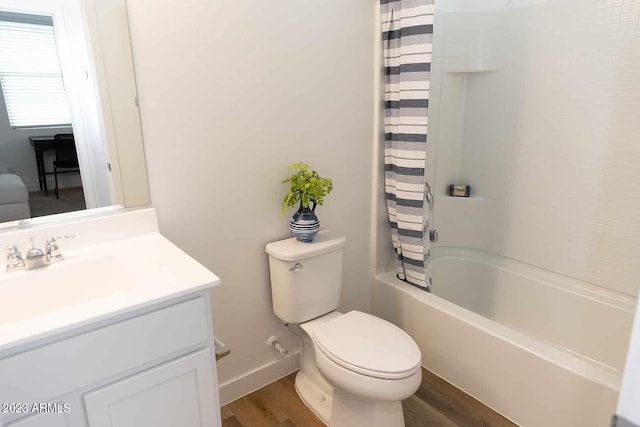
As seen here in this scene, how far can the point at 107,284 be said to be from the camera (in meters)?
1.34

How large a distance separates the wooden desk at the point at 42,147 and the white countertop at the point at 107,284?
234 mm

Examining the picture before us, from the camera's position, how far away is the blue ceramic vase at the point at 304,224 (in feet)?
5.96

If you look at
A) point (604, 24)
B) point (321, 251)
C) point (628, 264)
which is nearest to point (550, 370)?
point (628, 264)

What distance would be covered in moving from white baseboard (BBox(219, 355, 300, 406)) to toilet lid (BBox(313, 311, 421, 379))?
484mm

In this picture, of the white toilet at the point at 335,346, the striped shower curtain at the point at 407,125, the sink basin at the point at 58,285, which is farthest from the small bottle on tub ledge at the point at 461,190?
the sink basin at the point at 58,285

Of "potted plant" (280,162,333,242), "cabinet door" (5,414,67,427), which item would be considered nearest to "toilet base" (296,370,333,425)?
"potted plant" (280,162,333,242)

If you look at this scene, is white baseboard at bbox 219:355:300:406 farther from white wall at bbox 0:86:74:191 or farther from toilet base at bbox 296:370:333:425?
white wall at bbox 0:86:74:191

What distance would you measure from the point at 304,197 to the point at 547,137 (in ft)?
4.53

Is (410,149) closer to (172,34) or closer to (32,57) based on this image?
(172,34)

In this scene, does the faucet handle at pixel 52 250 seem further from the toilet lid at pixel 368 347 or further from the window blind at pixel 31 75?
the toilet lid at pixel 368 347

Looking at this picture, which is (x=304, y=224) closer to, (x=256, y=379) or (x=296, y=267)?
(x=296, y=267)

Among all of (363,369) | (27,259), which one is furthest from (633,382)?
(27,259)

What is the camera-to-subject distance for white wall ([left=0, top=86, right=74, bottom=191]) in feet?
4.22

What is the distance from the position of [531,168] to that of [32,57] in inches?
91.0
